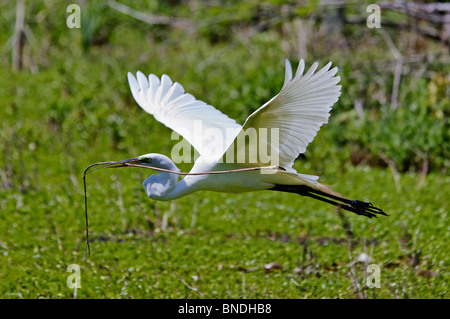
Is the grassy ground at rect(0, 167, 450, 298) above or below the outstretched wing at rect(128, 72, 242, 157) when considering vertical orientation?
below

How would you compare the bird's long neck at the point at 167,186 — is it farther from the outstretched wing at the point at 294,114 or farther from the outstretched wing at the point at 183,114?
the outstretched wing at the point at 294,114

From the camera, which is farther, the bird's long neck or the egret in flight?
the bird's long neck

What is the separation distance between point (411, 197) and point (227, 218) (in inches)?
62.4

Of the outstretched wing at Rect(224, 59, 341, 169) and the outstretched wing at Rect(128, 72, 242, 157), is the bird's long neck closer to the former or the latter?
the outstretched wing at Rect(128, 72, 242, 157)

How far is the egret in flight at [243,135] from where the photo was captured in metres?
3.44

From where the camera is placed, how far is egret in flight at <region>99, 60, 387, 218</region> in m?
3.44

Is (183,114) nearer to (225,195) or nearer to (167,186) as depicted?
(167,186)

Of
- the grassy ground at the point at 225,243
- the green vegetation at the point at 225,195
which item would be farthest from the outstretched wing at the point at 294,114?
the grassy ground at the point at 225,243

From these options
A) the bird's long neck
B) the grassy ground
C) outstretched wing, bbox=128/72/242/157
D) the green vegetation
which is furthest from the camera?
the green vegetation

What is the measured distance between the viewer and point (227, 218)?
6.30m

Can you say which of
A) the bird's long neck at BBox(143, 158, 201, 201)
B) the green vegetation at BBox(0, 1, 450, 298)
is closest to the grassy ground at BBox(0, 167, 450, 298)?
the green vegetation at BBox(0, 1, 450, 298)

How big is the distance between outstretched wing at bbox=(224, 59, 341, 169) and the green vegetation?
0.81m

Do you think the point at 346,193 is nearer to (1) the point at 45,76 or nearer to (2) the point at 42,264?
(2) the point at 42,264
